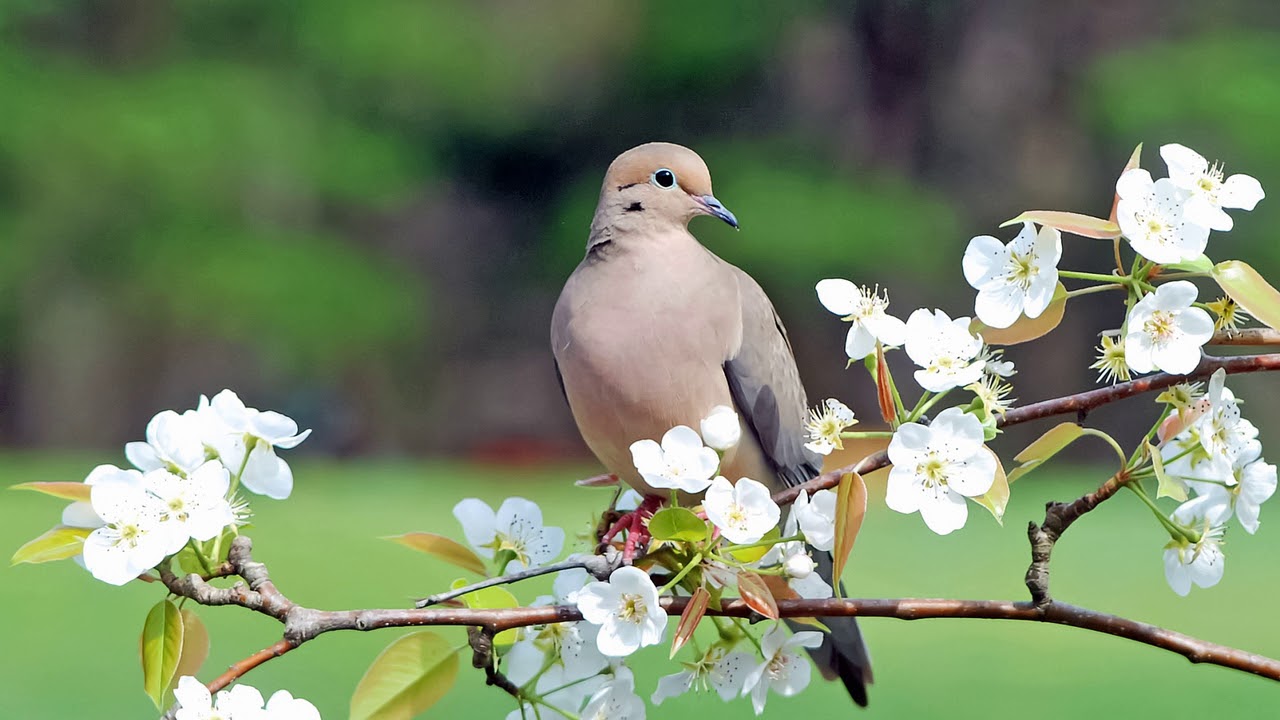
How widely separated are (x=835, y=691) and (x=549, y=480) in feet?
19.4

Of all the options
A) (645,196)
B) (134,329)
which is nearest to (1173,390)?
(645,196)

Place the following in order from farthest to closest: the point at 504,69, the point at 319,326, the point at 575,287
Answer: the point at 504,69 → the point at 319,326 → the point at 575,287

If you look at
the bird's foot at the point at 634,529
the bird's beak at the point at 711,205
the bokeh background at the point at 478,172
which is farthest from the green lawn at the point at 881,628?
the bokeh background at the point at 478,172

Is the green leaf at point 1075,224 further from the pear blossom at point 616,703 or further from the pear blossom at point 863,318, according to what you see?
the pear blossom at point 616,703

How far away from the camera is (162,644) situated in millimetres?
883

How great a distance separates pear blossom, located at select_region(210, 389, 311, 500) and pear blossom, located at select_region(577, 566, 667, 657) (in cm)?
22

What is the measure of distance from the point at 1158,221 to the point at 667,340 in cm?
62

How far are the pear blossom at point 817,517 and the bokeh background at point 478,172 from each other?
22.9ft

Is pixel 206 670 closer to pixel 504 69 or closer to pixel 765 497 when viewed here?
pixel 765 497

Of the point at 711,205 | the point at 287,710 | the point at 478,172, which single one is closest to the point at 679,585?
the point at 287,710

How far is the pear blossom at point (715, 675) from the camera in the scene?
102 centimetres

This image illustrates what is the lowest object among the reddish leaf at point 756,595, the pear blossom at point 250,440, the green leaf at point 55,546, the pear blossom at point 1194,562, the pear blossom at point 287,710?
the pear blossom at point 1194,562

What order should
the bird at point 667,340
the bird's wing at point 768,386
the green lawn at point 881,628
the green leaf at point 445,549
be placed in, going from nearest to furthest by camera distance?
1. the green leaf at point 445,549
2. the bird at point 667,340
3. the bird's wing at point 768,386
4. the green lawn at point 881,628

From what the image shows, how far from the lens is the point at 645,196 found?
1.55 meters
